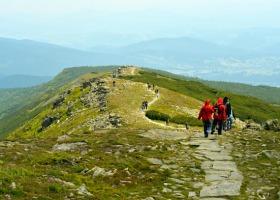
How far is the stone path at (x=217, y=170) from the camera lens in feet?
49.2

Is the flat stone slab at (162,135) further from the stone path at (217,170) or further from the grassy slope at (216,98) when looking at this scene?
the grassy slope at (216,98)

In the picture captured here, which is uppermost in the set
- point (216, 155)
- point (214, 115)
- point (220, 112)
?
point (220, 112)

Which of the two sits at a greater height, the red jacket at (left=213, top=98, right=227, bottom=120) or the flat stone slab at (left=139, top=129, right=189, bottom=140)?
the red jacket at (left=213, top=98, right=227, bottom=120)

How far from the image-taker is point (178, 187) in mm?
15711

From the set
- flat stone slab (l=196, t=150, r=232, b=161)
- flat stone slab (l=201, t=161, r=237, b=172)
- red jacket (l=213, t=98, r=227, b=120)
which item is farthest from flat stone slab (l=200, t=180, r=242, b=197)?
red jacket (l=213, t=98, r=227, b=120)

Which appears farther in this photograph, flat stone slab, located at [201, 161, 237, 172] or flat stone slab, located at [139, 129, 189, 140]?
flat stone slab, located at [139, 129, 189, 140]

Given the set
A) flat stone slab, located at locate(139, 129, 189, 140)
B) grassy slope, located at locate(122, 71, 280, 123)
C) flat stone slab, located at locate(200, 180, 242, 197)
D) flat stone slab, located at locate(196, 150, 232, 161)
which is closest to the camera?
flat stone slab, located at locate(200, 180, 242, 197)

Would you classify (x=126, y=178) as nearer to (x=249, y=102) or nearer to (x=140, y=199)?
(x=140, y=199)

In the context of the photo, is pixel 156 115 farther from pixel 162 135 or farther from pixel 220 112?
pixel 220 112

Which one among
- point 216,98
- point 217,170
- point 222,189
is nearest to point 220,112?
point 217,170

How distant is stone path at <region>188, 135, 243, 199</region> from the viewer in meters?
15.0

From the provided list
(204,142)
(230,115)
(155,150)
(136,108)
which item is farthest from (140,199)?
(136,108)

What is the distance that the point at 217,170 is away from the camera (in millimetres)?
18922

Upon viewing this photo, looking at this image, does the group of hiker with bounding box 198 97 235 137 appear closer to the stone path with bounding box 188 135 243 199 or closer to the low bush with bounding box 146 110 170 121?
the stone path with bounding box 188 135 243 199
